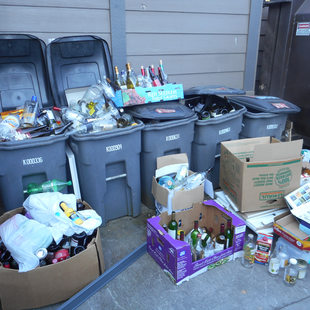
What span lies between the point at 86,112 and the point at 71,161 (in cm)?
46

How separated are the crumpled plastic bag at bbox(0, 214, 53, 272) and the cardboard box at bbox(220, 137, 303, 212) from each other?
4.40ft

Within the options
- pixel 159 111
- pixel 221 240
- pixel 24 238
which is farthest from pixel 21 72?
pixel 221 240

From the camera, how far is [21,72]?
2.54 metres

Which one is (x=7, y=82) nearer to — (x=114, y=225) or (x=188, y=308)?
(x=114, y=225)

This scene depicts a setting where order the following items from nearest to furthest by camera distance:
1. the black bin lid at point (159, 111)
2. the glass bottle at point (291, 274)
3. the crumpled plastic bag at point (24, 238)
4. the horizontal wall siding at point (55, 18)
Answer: the crumpled plastic bag at point (24, 238)
the glass bottle at point (291, 274)
the black bin lid at point (159, 111)
the horizontal wall siding at point (55, 18)

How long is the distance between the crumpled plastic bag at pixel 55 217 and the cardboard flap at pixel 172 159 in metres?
0.71

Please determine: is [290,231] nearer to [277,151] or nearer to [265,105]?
[277,151]

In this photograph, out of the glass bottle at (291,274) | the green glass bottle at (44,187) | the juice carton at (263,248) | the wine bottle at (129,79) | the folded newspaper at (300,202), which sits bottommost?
the glass bottle at (291,274)

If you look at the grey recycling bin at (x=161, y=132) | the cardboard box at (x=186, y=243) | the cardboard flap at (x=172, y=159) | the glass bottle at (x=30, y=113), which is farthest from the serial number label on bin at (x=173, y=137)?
the glass bottle at (x=30, y=113)

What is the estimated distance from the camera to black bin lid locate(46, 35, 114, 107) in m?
2.61

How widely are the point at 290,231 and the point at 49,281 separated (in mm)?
1551

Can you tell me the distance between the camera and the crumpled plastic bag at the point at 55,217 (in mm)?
1740

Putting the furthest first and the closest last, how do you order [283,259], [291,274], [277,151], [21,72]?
[21,72], [277,151], [283,259], [291,274]

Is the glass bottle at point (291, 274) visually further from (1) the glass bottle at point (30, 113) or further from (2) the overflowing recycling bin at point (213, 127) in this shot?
(1) the glass bottle at point (30, 113)
